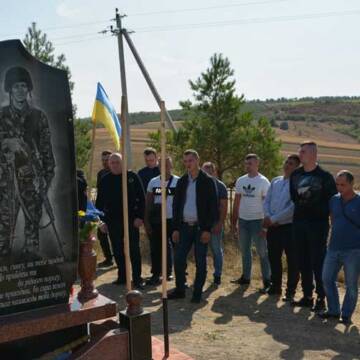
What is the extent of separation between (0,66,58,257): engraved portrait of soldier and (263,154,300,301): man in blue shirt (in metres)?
3.37

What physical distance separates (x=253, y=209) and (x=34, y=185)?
379 cm

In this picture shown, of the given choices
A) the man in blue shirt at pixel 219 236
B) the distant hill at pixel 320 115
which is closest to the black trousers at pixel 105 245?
the man in blue shirt at pixel 219 236

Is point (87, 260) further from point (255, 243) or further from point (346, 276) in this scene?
point (255, 243)

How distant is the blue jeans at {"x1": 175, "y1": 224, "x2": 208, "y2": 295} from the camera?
6.54m

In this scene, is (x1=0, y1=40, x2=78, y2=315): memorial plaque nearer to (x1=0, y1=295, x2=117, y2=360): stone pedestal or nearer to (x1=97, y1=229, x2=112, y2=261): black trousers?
(x1=0, y1=295, x2=117, y2=360): stone pedestal

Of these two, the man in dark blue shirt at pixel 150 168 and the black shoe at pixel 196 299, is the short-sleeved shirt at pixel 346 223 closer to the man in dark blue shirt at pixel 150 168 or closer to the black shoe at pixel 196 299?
the black shoe at pixel 196 299

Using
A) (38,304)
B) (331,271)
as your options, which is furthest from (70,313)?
(331,271)

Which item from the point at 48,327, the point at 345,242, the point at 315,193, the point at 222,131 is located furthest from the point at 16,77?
the point at 222,131

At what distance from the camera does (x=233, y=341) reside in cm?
536

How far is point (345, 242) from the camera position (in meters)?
5.64

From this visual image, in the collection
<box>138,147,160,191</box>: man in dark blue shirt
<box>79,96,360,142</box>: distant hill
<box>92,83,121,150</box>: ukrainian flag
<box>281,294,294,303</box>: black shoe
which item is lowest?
<box>281,294,294,303</box>: black shoe

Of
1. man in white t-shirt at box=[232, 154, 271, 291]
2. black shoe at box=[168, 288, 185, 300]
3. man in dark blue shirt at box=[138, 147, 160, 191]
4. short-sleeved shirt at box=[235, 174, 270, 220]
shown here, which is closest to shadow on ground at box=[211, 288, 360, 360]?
black shoe at box=[168, 288, 185, 300]

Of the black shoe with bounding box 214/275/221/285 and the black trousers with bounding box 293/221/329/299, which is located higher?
the black trousers with bounding box 293/221/329/299

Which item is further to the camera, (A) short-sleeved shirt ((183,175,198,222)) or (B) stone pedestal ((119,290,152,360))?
(A) short-sleeved shirt ((183,175,198,222))
